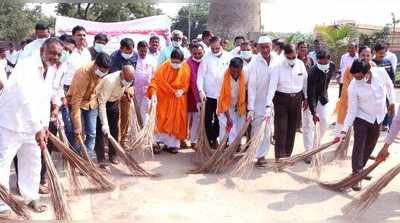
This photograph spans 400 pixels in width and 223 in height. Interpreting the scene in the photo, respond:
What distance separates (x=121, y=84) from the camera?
18.4ft

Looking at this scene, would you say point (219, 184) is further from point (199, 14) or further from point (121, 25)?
point (199, 14)

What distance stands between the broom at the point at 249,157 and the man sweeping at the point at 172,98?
4.29 ft

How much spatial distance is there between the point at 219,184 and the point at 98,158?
152 cm

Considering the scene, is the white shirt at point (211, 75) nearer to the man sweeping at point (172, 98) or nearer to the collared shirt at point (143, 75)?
the man sweeping at point (172, 98)

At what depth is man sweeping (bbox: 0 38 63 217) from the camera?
3.77m

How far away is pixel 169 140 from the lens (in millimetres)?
6629

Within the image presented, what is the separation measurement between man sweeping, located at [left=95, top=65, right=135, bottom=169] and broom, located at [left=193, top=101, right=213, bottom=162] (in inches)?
41.5

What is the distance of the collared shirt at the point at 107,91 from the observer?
5375 mm

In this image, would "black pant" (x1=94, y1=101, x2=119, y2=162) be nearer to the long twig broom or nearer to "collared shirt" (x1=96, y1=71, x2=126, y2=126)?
"collared shirt" (x1=96, y1=71, x2=126, y2=126)

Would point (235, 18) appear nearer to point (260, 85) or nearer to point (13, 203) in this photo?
point (260, 85)

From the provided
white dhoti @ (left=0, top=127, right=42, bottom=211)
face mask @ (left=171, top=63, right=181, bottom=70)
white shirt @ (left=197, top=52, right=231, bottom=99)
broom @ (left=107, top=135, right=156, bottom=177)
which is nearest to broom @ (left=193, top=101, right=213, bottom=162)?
white shirt @ (left=197, top=52, right=231, bottom=99)

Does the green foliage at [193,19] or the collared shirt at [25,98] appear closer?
the collared shirt at [25,98]

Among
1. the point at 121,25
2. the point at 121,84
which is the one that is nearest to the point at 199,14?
the point at 121,25

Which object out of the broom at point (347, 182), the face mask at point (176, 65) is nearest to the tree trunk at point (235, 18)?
the face mask at point (176, 65)
